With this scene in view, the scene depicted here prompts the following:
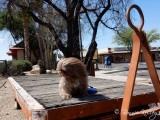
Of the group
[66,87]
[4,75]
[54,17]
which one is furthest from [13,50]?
[66,87]

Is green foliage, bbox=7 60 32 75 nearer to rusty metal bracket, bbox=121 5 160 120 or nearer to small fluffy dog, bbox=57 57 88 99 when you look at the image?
small fluffy dog, bbox=57 57 88 99

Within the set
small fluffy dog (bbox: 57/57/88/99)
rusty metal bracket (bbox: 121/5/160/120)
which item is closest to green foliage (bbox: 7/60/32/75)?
small fluffy dog (bbox: 57/57/88/99)

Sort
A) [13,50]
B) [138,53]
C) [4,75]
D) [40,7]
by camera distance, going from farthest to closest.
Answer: [13,50], [4,75], [40,7], [138,53]

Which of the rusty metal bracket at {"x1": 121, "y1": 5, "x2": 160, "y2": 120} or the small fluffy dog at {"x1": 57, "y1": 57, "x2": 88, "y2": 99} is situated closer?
the rusty metal bracket at {"x1": 121, "y1": 5, "x2": 160, "y2": 120}

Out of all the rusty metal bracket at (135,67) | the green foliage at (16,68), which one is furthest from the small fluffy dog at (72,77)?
the green foliage at (16,68)

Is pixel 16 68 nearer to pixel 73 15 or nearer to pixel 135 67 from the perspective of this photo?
pixel 73 15

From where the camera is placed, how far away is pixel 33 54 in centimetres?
3909

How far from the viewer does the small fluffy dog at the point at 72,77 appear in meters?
4.24

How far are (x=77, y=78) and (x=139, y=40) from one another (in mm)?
1424

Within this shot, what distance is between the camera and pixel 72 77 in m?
4.41

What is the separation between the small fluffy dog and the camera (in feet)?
13.9

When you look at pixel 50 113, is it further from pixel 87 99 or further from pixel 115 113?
pixel 115 113

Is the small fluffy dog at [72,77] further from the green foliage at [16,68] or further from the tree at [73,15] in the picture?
the green foliage at [16,68]

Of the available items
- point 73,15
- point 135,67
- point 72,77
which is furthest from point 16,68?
point 135,67
